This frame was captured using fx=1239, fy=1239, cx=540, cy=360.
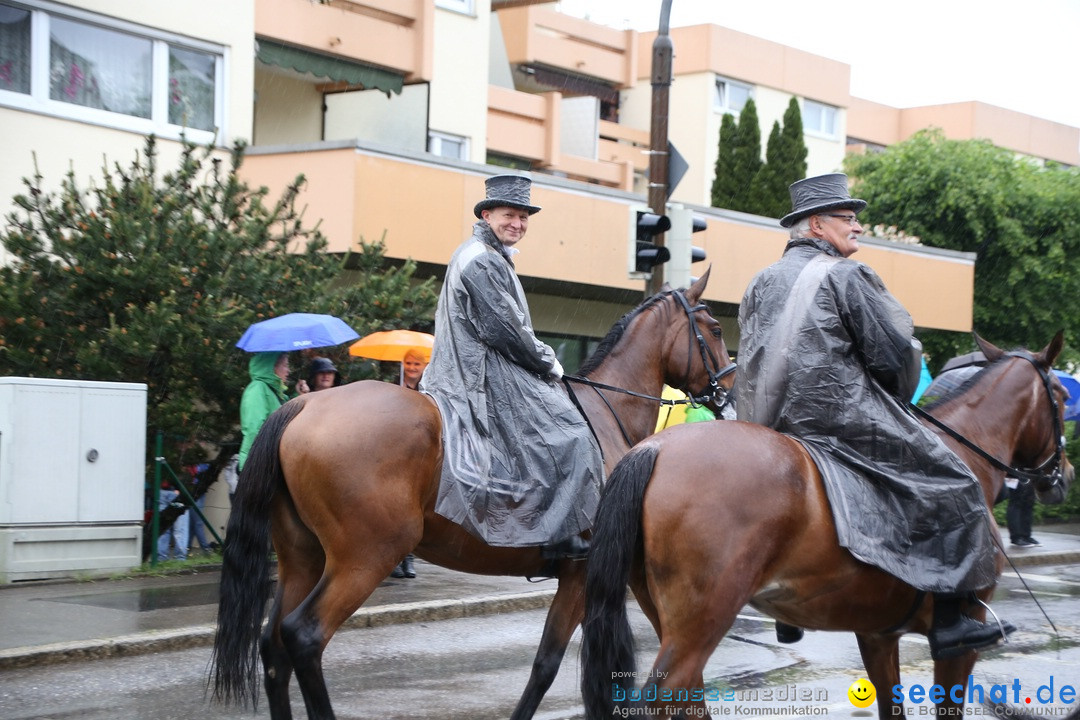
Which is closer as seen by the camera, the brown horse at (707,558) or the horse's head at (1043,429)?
the brown horse at (707,558)

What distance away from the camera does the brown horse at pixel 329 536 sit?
5738 millimetres

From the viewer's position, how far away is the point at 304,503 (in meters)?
→ 5.86

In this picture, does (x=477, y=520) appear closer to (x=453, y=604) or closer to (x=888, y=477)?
(x=888, y=477)

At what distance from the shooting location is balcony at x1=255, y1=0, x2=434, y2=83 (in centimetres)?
1778

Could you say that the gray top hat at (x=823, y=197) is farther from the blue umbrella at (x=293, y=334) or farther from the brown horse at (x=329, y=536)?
the blue umbrella at (x=293, y=334)

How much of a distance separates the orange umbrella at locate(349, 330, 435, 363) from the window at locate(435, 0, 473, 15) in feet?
34.9

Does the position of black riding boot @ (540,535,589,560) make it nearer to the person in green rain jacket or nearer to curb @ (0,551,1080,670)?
curb @ (0,551,1080,670)

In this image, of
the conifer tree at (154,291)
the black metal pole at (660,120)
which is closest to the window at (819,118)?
the black metal pole at (660,120)

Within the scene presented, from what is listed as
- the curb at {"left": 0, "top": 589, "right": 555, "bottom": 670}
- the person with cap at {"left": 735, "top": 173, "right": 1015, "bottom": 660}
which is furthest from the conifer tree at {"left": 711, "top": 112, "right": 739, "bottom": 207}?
the person with cap at {"left": 735, "top": 173, "right": 1015, "bottom": 660}

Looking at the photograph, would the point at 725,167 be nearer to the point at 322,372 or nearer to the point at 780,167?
the point at 780,167

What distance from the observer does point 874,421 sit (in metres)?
5.12

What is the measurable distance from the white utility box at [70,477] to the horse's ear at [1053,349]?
7.41 meters

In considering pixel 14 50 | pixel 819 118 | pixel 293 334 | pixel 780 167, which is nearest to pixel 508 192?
pixel 293 334

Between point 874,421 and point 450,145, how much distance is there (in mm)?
16733
